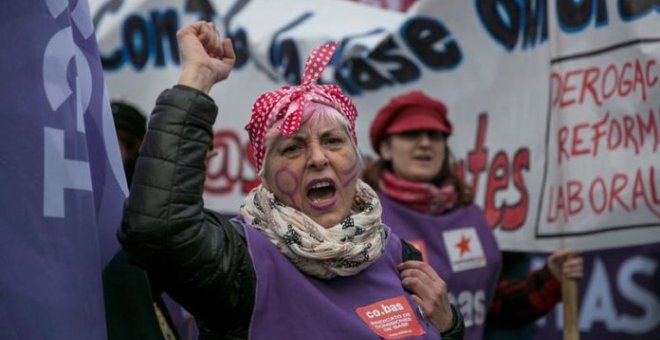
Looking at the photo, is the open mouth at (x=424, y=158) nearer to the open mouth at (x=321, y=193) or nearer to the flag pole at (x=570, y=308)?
the flag pole at (x=570, y=308)

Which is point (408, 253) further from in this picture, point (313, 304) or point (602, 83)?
point (602, 83)

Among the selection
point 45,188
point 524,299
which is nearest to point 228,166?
point 524,299

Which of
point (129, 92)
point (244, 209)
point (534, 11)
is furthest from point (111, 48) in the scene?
point (244, 209)

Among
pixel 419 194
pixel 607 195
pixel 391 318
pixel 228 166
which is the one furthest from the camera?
pixel 228 166

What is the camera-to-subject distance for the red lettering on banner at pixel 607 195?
4.76 metres

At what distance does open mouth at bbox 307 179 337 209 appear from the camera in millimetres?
3102

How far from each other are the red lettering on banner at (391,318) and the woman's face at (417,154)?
1998 millimetres

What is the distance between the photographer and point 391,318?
3039 millimetres

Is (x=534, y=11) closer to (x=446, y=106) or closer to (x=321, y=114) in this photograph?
(x=446, y=106)

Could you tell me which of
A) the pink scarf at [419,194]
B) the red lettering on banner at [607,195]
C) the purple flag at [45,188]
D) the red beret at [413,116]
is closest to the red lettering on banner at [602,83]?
the red lettering on banner at [607,195]

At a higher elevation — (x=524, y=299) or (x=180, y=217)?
(x=180, y=217)

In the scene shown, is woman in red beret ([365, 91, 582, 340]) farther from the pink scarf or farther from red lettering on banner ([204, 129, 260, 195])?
red lettering on banner ([204, 129, 260, 195])

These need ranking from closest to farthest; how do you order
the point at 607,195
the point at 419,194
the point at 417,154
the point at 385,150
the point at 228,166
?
1. the point at 607,195
2. the point at 419,194
3. the point at 417,154
4. the point at 385,150
5. the point at 228,166

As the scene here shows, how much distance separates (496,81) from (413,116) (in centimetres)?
53
